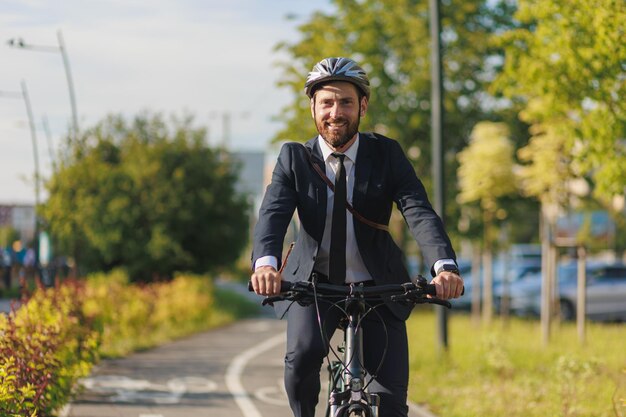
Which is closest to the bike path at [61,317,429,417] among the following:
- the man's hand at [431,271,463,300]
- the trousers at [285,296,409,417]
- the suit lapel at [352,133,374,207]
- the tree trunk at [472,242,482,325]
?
the trousers at [285,296,409,417]

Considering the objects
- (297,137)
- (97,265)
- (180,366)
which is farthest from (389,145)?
(97,265)

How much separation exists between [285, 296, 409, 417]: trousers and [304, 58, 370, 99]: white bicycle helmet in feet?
3.18

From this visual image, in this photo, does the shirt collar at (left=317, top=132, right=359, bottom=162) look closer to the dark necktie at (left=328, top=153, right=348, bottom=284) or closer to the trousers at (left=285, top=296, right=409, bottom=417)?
the dark necktie at (left=328, top=153, right=348, bottom=284)

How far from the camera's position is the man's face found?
484cm

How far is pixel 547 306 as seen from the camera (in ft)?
54.5

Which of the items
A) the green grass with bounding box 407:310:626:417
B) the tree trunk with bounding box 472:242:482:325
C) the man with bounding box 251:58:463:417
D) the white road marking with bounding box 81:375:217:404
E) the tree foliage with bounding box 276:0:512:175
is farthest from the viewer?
the tree foliage with bounding box 276:0:512:175

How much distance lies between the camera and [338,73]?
4.80 metres

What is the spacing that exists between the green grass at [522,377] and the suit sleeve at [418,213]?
1.88 metres

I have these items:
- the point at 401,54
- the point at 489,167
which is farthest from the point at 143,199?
the point at 489,167

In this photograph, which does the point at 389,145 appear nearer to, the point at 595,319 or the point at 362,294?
the point at 362,294

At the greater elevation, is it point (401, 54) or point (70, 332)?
point (401, 54)

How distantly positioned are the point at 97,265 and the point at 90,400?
1783cm

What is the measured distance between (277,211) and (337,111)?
51 centimetres

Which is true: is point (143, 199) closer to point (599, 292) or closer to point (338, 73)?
point (599, 292)
